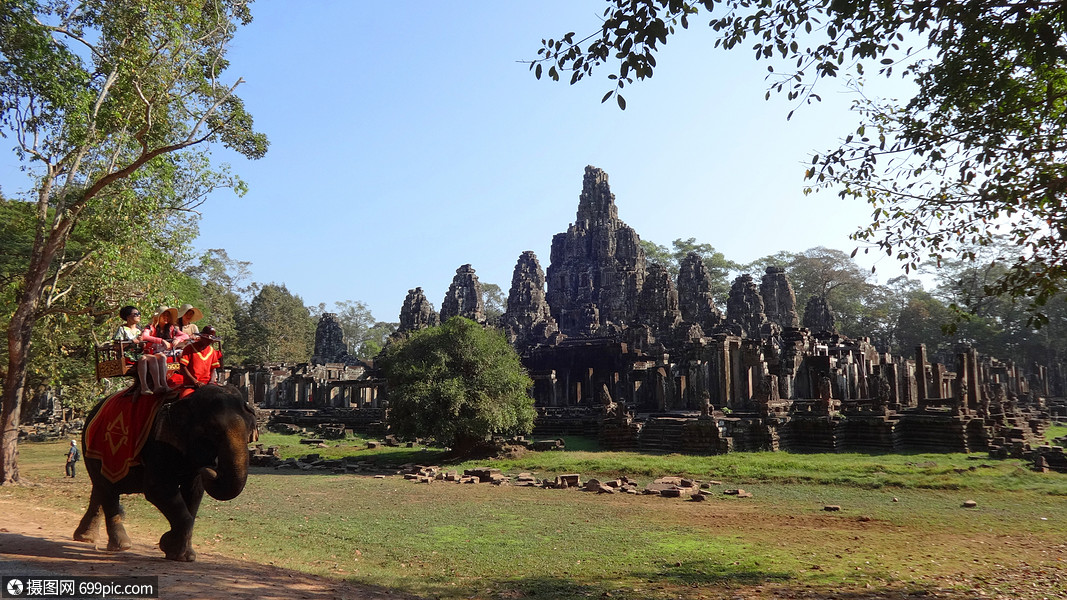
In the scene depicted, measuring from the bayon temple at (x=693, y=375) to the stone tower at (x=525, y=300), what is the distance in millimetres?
143

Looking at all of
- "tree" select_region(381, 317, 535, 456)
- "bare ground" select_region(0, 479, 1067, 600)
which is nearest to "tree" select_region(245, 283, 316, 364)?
"tree" select_region(381, 317, 535, 456)

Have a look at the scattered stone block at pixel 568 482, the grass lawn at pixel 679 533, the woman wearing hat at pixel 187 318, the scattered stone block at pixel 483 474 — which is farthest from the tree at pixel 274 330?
the woman wearing hat at pixel 187 318

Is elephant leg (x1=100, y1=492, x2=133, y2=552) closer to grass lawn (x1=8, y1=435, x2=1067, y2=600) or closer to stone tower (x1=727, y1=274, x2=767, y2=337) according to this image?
grass lawn (x1=8, y1=435, x2=1067, y2=600)

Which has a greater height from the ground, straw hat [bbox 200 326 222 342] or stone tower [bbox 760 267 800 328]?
stone tower [bbox 760 267 800 328]

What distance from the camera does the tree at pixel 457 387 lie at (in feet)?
69.1

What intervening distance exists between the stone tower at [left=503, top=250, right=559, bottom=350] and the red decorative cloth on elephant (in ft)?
169

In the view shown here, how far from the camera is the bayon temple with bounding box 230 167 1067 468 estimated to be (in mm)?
22453

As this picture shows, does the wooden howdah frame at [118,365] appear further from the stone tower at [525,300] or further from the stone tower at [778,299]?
the stone tower at [778,299]

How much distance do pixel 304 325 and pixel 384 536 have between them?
201 feet

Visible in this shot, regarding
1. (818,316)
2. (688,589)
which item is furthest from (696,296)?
(688,589)

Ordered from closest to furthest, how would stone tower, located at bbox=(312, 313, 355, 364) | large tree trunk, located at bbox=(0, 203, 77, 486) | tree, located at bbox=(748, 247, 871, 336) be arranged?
large tree trunk, located at bbox=(0, 203, 77, 486), stone tower, located at bbox=(312, 313, 355, 364), tree, located at bbox=(748, 247, 871, 336)

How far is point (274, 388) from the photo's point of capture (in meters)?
46.8

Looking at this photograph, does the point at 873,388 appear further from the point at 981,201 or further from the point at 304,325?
the point at 304,325

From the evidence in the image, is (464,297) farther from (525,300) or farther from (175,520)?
(175,520)
